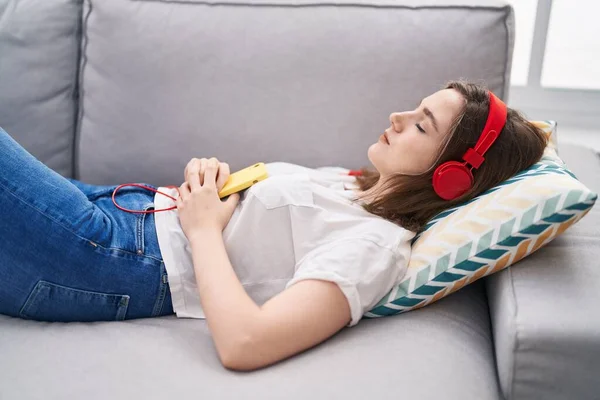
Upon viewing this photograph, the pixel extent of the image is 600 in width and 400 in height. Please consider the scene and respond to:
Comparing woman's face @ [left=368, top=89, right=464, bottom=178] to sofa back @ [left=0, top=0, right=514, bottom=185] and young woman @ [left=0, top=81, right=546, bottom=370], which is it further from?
sofa back @ [left=0, top=0, right=514, bottom=185]

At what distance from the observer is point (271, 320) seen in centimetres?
96

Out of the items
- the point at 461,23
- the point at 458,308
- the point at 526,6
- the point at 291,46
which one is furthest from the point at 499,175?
the point at 526,6

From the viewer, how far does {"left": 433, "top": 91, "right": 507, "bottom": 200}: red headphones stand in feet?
3.67

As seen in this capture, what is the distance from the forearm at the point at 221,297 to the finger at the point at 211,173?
0.14 metres

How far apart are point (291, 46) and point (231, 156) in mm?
308

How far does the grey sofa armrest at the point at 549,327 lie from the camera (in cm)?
90

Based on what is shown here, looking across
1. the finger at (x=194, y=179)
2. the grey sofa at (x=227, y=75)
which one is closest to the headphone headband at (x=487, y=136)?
the grey sofa at (x=227, y=75)

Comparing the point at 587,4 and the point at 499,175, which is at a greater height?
the point at 587,4

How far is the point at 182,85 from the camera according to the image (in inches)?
59.4

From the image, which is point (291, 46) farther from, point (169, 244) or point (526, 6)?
point (526, 6)

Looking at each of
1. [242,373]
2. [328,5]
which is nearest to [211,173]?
[242,373]

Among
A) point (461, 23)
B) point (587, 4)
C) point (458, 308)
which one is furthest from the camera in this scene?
point (587, 4)

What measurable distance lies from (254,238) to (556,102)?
1.40 m

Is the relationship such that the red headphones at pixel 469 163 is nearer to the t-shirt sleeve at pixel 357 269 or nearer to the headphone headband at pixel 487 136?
the headphone headband at pixel 487 136
